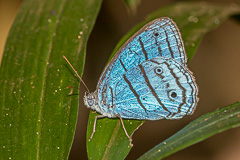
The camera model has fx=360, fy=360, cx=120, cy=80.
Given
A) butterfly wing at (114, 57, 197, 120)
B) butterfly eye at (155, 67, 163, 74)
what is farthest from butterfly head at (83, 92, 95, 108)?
butterfly eye at (155, 67, 163, 74)

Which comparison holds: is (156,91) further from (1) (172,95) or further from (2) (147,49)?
(2) (147,49)

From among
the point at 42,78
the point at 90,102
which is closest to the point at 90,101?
the point at 90,102

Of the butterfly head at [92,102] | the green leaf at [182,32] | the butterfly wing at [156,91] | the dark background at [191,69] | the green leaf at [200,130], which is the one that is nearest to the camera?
the green leaf at [200,130]

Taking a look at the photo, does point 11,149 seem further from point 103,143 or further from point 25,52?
point 25,52

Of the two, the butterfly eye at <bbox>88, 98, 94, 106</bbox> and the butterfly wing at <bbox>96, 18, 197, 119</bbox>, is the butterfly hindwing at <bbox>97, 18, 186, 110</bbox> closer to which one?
the butterfly wing at <bbox>96, 18, 197, 119</bbox>

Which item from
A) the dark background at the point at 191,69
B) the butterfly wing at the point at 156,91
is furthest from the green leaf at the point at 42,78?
the dark background at the point at 191,69

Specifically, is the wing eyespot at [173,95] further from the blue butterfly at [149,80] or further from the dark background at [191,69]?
the dark background at [191,69]

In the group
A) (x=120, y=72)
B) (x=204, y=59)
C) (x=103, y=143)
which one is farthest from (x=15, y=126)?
(x=204, y=59)
